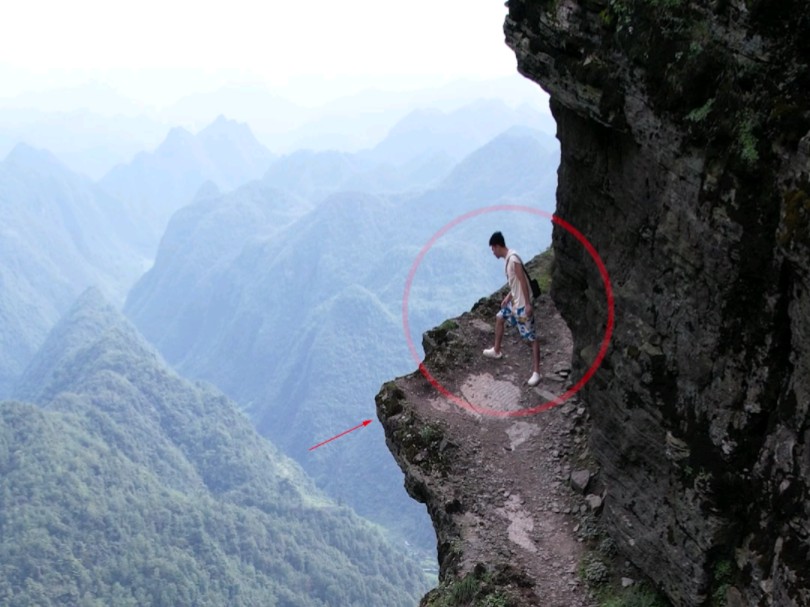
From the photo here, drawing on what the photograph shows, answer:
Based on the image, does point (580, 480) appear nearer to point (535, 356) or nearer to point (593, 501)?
point (593, 501)

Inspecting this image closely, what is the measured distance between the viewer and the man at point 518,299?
17.5 metres

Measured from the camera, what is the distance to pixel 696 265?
10.5 meters

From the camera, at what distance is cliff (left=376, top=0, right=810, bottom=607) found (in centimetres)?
916

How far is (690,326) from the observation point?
10.8 meters

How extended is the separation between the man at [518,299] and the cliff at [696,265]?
3.83 m

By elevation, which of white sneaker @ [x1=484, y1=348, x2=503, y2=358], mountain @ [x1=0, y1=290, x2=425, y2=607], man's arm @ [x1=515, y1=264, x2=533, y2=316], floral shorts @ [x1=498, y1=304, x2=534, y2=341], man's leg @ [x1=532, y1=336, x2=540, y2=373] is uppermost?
man's arm @ [x1=515, y1=264, x2=533, y2=316]

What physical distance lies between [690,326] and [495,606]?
623 centimetres

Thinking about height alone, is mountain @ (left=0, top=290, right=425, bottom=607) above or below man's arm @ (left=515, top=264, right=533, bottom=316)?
below

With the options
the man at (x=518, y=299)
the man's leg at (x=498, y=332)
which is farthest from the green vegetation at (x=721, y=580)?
the man's leg at (x=498, y=332)

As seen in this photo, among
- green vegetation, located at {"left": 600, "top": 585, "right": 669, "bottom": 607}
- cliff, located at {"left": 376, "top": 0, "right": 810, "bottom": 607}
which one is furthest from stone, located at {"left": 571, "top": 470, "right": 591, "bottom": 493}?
green vegetation, located at {"left": 600, "top": 585, "right": 669, "bottom": 607}

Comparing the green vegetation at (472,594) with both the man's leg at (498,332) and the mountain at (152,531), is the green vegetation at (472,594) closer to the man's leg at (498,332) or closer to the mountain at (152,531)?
the man's leg at (498,332)

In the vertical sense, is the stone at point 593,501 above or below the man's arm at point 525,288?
below

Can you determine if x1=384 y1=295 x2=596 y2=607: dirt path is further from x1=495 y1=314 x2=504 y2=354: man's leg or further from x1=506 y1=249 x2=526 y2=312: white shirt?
x1=506 y1=249 x2=526 y2=312: white shirt

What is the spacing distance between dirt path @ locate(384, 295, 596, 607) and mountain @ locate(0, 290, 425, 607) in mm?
106208
